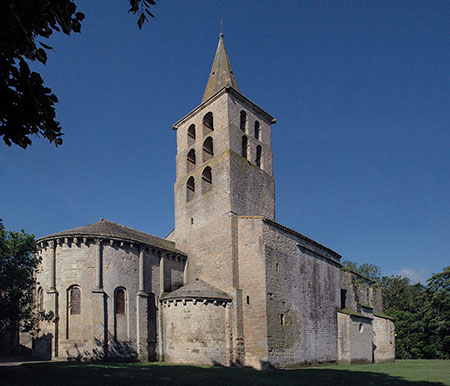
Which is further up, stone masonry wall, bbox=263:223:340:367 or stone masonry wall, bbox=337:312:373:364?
stone masonry wall, bbox=263:223:340:367

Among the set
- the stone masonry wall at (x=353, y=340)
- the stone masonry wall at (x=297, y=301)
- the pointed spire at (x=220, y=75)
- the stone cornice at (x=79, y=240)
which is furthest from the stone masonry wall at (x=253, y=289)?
the pointed spire at (x=220, y=75)

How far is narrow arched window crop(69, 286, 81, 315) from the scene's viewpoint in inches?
927

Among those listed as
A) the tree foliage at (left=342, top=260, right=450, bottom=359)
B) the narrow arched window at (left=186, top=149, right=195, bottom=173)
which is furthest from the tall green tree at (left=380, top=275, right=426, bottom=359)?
the narrow arched window at (left=186, top=149, right=195, bottom=173)

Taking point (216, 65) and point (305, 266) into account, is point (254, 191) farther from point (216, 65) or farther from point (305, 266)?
point (216, 65)

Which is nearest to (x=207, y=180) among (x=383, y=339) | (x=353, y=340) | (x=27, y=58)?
(x=353, y=340)

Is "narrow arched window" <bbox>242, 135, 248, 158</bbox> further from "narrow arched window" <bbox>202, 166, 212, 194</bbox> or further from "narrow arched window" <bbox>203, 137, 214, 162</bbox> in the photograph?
"narrow arched window" <bbox>202, 166, 212, 194</bbox>

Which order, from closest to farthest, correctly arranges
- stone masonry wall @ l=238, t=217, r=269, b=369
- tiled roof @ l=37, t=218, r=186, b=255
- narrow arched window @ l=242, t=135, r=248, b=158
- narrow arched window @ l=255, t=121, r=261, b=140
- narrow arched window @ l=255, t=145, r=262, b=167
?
stone masonry wall @ l=238, t=217, r=269, b=369
tiled roof @ l=37, t=218, r=186, b=255
narrow arched window @ l=242, t=135, r=248, b=158
narrow arched window @ l=255, t=145, r=262, b=167
narrow arched window @ l=255, t=121, r=261, b=140

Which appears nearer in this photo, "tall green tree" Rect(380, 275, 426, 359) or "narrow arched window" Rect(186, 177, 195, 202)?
"narrow arched window" Rect(186, 177, 195, 202)

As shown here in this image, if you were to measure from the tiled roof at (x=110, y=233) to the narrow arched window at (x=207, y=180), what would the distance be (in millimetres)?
4795

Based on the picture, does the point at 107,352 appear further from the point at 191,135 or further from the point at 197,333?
the point at 191,135

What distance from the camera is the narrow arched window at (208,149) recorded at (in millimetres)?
31219

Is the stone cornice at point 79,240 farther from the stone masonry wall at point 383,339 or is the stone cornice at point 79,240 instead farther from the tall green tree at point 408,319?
the tall green tree at point 408,319

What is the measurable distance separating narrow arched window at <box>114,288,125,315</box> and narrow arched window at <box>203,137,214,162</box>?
11.4m

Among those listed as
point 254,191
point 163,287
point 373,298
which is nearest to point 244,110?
point 254,191
